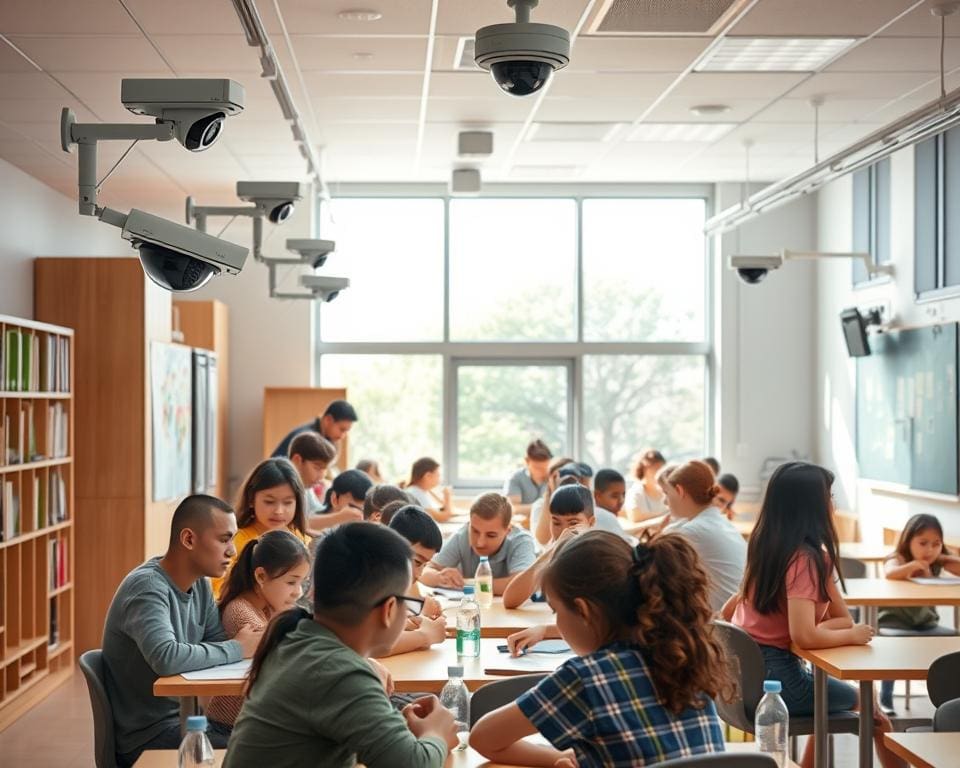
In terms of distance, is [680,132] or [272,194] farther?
[680,132]

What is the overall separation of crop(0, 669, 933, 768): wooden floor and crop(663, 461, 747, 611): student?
1060 millimetres

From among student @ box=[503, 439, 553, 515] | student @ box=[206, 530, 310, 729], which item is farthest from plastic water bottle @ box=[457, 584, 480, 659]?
student @ box=[503, 439, 553, 515]

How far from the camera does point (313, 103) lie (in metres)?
7.44

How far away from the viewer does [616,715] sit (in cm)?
237

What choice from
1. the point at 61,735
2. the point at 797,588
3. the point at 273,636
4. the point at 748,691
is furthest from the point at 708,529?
the point at 61,735

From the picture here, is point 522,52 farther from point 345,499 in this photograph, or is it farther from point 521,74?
point 345,499

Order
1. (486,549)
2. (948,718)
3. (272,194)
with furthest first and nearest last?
(272,194), (486,549), (948,718)

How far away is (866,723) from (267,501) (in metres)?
2.48

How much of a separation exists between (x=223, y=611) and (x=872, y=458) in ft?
21.9

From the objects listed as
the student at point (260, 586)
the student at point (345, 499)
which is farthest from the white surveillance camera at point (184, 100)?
the student at point (345, 499)

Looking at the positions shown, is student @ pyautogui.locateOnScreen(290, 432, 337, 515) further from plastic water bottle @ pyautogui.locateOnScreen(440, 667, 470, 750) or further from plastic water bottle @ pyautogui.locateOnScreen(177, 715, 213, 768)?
plastic water bottle @ pyautogui.locateOnScreen(177, 715, 213, 768)

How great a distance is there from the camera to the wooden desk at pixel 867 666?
3.84 m

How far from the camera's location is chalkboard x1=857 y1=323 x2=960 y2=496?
798 cm

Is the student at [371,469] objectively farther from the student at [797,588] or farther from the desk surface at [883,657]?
the desk surface at [883,657]
